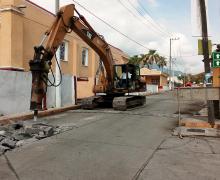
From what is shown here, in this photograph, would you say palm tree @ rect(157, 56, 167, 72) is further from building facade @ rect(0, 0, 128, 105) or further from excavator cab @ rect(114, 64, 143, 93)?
excavator cab @ rect(114, 64, 143, 93)

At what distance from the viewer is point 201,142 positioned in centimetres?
1122

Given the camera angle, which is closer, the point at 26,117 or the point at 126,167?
the point at 126,167

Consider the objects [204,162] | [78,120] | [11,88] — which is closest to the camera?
[204,162]

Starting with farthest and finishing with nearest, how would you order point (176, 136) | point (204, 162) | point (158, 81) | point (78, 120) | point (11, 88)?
point (158, 81)
point (11, 88)
point (78, 120)
point (176, 136)
point (204, 162)

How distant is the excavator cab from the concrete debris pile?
936cm

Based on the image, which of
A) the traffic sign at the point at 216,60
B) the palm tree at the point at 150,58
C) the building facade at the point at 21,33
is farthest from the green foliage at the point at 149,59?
the traffic sign at the point at 216,60

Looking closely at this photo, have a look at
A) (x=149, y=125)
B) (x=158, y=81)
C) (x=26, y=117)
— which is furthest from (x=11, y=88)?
(x=158, y=81)

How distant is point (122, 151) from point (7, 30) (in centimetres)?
1601

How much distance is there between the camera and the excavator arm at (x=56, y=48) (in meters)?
12.9

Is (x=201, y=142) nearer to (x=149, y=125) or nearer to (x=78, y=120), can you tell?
(x=149, y=125)

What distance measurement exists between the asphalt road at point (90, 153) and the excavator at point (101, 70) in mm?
2267

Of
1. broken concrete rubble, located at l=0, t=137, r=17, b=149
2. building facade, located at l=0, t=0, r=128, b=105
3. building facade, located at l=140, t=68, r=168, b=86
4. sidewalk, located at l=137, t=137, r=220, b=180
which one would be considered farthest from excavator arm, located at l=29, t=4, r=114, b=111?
building facade, located at l=140, t=68, r=168, b=86

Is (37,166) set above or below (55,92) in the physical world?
below

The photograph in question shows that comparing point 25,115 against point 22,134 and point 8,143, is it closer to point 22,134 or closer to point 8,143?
point 22,134
